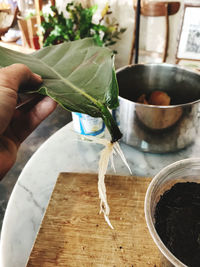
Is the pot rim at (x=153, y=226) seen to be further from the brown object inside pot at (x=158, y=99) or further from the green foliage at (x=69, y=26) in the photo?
the green foliage at (x=69, y=26)

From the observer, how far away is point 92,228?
61cm

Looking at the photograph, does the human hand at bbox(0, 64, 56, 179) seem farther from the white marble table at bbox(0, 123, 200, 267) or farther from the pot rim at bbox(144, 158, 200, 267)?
the pot rim at bbox(144, 158, 200, 267)

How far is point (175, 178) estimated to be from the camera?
1.84 ft

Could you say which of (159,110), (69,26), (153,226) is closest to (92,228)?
(153,226)

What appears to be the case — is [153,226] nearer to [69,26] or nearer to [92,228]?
[92,228]

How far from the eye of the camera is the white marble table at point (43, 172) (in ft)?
1.99

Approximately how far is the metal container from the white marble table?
6cm

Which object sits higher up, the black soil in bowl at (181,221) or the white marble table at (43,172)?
the black soil in bowl at (181,221)

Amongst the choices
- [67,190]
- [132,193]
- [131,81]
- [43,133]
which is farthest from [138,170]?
[43,133]

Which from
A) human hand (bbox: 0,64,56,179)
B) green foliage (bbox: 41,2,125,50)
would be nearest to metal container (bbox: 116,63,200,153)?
human hand (bbox: 0,64,56,179)

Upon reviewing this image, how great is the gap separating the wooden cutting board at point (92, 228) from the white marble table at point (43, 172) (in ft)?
0.16

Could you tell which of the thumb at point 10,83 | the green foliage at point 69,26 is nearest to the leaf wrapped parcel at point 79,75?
the thumb at point 10,83

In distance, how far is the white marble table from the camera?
0.61 meters

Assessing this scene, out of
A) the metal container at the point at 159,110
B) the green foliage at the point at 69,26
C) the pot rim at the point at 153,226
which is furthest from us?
the green foliage at the point at 69,26
